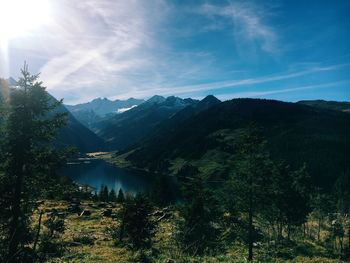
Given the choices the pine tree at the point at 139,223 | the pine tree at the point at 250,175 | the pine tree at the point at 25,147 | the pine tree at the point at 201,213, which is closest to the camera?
the pine tree at the point at 25,147

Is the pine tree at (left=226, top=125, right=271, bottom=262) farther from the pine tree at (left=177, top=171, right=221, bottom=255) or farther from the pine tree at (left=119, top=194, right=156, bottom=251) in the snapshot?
the pine tree at (left=119, top=194, right=156, bottom=251)

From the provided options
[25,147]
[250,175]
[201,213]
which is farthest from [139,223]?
[25,147]

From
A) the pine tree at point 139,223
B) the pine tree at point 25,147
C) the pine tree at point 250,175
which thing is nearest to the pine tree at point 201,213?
the pine tree at point 250,175

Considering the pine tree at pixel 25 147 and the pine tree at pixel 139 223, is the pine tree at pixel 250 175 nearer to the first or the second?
the pine tree at pixel 139 223

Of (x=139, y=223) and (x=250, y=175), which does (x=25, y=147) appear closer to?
(x=139, y=223)

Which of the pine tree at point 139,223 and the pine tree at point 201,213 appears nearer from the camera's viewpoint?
the pine tree at point 201,213

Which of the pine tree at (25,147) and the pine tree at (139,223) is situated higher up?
the pine tree at (25,147)

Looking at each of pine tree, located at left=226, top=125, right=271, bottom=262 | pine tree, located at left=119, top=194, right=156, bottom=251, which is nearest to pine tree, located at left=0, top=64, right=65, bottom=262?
pine tree, located at left=119, top=194, right=156, bottom=251

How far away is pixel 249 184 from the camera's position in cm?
3994

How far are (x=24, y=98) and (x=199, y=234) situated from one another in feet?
80.4

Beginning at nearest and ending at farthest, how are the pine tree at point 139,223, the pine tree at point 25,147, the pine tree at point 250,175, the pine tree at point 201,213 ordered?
the pine tree at point 25,147 < the pine tree at point 201,213 < the pine tree at point 250,175 < the pine tree at point 139,223

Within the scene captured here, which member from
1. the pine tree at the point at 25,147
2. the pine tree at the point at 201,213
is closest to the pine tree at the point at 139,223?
the pine tree at the point at 201,213

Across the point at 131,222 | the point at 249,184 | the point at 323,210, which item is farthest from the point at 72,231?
the point at 323,210

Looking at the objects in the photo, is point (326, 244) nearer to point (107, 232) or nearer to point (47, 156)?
point (107, 232)
